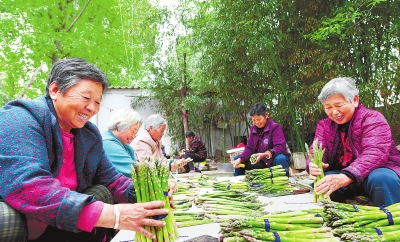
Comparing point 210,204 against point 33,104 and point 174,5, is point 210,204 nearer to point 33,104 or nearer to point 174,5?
point 33,104

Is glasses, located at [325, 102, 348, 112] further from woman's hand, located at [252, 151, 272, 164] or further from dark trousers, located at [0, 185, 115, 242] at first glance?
dark trousers, located at [0, 185, 115, 242]

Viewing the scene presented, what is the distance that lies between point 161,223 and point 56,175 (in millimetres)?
714

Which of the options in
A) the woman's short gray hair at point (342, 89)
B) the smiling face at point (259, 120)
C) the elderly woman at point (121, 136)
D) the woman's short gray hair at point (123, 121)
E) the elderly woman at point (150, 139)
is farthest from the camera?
the smiling face at point (259, 120)

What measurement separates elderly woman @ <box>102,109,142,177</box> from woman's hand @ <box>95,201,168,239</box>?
66.1 inches

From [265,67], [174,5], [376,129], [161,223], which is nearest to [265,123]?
[265,67]

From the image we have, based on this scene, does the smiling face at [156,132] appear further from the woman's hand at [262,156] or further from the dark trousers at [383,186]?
the dark trousers at [383,186]

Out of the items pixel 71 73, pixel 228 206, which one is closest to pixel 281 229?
pixel 228 206

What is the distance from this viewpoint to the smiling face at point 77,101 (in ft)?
5.99

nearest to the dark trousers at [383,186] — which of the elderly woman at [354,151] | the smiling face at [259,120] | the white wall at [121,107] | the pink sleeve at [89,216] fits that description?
the elderly woman at [354,151]

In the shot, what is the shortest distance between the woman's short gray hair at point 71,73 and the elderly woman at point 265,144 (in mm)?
3739

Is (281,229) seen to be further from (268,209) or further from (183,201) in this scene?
(183,201)

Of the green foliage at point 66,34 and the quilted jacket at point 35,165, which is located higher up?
the green foliage at point 66,34

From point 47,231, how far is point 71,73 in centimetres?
97

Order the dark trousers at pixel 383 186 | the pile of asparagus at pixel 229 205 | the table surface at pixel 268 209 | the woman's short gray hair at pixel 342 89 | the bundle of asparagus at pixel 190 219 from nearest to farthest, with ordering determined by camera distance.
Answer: the table surface at pixel 268 209 < the bundle of asparagus at pixel 190 219 < the dark trousers at pixel 383 186 < the pile of asparagus at pixel 229 205 < the woman's short gray hair at pixel 342 89
